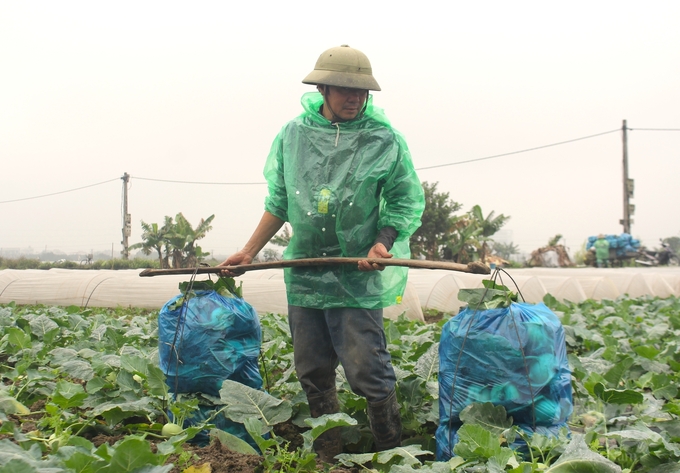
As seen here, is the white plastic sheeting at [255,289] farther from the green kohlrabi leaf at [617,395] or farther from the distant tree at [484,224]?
the distant tree at [484,224]

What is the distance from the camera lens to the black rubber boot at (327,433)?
2.64 metres

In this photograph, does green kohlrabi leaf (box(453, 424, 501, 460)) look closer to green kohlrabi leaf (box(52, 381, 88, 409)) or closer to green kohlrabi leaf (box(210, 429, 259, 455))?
green kohlrabi leaf (box(210, 429, 259, 455))

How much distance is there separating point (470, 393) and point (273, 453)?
28.6 inches

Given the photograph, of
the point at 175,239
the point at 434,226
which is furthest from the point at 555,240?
the point at 175,239

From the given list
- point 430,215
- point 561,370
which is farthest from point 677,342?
point 430,215

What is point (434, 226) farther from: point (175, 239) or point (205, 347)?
point (205, 347)

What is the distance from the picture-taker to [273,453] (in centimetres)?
230

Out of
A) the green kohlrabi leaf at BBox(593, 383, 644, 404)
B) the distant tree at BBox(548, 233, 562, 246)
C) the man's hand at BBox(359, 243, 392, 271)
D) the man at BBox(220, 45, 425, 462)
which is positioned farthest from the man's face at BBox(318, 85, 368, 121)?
the distant tree at BBox(548, 233, 562, 246)

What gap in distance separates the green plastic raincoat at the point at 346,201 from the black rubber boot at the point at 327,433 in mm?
401

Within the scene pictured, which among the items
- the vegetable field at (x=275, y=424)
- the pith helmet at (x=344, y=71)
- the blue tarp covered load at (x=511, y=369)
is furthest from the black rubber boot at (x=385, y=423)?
the pith helmet at (x=344, y=71)

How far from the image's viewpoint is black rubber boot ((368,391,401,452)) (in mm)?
2637

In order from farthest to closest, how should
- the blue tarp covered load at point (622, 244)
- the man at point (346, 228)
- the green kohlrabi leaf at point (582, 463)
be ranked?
the blue tarp covered load at point (622, 244), the man at point (346, 228), the green kohlrabi leaf at point (582, 463)

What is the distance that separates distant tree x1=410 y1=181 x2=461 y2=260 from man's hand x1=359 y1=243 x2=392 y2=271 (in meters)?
25.8

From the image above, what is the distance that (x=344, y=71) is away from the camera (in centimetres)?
263
